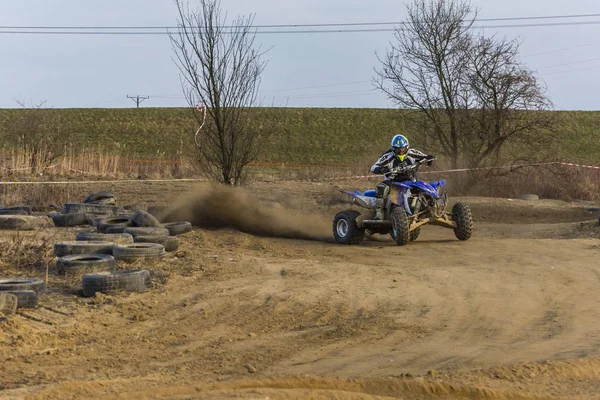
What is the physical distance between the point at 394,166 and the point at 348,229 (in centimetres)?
133

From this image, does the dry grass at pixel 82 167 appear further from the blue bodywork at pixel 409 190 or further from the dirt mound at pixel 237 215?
the blue bodywork at pixel 409 190

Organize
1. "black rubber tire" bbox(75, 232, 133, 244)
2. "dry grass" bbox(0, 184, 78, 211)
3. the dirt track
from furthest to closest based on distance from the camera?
"dry grass" bbox(0, 184, 78, 211), "black rubber tire" bbox(75, 232, 133, 244), the dirt track

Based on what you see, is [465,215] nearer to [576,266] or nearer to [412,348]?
[576,266]

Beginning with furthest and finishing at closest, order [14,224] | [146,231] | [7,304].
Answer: [14,224], [146,231], [7,304]

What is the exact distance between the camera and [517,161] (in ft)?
78.9

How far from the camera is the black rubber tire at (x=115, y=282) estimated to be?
8.73 meters

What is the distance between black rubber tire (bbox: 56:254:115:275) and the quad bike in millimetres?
4945

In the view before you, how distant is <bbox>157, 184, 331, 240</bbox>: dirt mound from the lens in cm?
1491

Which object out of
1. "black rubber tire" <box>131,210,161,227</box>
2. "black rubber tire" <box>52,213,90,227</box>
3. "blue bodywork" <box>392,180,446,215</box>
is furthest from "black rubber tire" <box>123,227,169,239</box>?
"blue bodywork" <box>392,180,446,215</box>

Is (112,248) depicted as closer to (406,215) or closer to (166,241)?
(166,241)

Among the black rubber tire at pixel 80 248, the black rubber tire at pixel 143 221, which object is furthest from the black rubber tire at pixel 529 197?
the black rubber tire at pixel 80 248

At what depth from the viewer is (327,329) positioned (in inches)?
296

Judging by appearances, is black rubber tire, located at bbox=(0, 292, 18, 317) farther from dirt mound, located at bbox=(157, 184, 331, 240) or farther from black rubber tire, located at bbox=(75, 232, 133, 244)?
dirt mound, located at bbox=(157, 184, 331, 240)

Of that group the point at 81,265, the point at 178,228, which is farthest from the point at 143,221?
the point at 81,265
